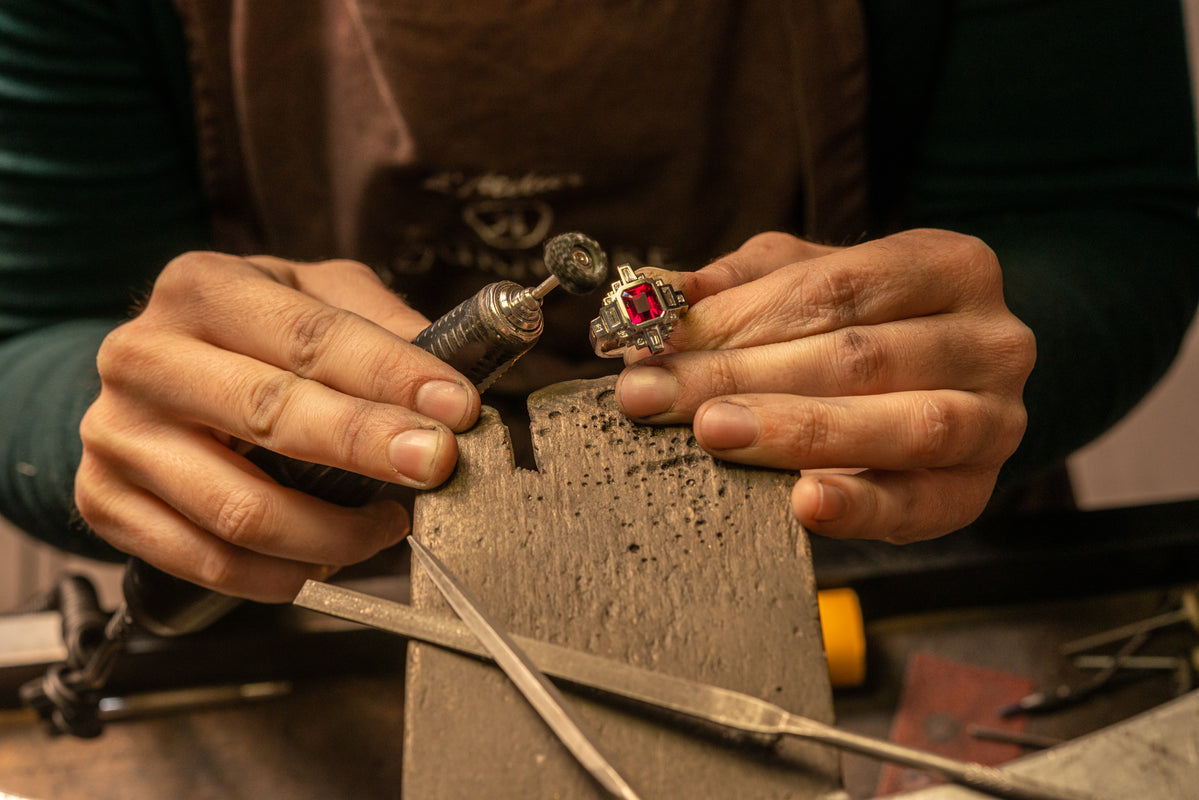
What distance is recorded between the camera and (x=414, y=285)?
0.77 metres

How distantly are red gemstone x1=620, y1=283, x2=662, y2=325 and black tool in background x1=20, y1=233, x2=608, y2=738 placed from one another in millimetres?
20

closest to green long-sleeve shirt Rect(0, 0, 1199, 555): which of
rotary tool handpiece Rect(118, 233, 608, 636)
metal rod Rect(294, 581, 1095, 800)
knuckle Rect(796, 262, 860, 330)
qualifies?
rotary tool handpiece Rect(118, 233, 608, 636)

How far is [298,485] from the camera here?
1.82 feet

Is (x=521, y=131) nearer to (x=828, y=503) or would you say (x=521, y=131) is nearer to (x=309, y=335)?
(x=309, y=335)

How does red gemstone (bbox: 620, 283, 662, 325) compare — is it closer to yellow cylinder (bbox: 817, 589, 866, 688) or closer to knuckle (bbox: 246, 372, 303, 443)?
knuckle (bbox: 246, 372, 303, 443)

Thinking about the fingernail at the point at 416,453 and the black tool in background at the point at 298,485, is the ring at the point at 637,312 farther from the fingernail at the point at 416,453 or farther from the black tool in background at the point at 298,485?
the fingernail at the point at 416,453

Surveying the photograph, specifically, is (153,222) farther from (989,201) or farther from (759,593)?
(989,201)

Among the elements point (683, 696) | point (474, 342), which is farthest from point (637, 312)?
point (683, 696)

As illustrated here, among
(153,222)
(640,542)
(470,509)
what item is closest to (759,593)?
(640,542)

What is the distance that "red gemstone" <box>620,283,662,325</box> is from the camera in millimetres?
435

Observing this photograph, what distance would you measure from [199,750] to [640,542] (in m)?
0.60

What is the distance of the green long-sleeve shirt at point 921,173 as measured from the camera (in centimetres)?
73

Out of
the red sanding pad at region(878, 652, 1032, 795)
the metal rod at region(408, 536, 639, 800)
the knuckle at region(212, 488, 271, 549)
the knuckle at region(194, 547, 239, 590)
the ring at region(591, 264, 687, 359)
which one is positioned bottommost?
the red sanding pad at region(878, 652, 1032, 795)

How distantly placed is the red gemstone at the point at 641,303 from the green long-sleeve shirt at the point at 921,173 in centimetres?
43
